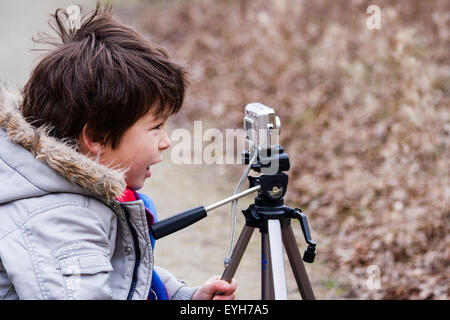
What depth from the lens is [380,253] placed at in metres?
3.52

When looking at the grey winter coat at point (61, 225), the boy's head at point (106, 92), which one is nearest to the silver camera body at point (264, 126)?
the boy's head at point (106, 92)

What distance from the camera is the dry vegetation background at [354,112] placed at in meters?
3.55

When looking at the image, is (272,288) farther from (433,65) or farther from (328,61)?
(328,61)

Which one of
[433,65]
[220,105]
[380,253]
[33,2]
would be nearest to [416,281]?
[380,253]

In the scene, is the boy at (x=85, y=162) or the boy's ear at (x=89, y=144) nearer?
the boy at (x=85, y=162)

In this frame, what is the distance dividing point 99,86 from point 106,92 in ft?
0.10

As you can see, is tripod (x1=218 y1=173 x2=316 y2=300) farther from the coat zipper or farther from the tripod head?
the coat zipper

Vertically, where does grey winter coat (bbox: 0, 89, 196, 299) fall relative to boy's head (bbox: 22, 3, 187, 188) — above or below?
below

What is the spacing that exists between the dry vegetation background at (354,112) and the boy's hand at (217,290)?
761mm

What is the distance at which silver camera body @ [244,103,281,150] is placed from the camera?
1.80m

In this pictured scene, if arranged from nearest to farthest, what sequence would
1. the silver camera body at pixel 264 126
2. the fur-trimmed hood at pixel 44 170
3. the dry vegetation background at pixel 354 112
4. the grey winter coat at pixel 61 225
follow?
the grey winter coat at pixel 61 225 < the fur-trimmed hood at pixel 44 170 < the silver camera body at pixel 264 126 < the dry vegetation background at pixel 354 112

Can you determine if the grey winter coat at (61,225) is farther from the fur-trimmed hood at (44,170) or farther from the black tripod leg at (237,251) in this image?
the black tripod leg at (237,251)

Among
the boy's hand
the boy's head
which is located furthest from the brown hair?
the boy's hand

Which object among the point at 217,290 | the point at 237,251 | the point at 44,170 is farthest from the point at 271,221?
the point at 44,170
